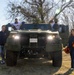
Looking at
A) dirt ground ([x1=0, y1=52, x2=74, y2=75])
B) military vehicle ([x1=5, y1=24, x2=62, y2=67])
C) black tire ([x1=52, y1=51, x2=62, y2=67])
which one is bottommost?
dirt ground ([x1=0, y1=52, x2=74, y2=75])

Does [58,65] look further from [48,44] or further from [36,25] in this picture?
[36,25]

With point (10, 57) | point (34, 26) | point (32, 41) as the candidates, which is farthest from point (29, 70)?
point (34, 26)

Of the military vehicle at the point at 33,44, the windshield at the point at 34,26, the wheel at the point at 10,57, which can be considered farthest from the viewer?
the windshield at the point at 34,26

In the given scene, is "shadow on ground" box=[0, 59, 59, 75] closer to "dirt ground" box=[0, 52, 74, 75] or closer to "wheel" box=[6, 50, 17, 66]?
"dirt ground" box=[0, 52, 74, 75]

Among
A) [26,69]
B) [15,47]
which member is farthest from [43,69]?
[15,47]

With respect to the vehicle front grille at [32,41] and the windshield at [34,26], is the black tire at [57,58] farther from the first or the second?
the windshield at [34,26]

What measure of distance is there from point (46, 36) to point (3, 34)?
228cm

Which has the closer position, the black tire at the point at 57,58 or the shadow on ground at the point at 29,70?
the shadow on ground at the point at 29,70

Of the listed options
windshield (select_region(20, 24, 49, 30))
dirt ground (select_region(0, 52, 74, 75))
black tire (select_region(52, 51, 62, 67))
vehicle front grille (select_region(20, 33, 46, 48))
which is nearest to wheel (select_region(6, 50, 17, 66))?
dirt ground (select_region(0, 52, 74, 75))

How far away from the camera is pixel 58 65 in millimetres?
11719

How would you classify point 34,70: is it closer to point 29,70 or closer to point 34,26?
point 29,70

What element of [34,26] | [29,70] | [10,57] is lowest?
[29,70]

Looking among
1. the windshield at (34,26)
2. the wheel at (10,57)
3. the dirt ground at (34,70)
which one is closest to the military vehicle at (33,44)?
the wheel at (10,57)

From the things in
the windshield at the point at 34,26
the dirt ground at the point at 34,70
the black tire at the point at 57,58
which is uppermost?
the windshield at the point at 34,26
